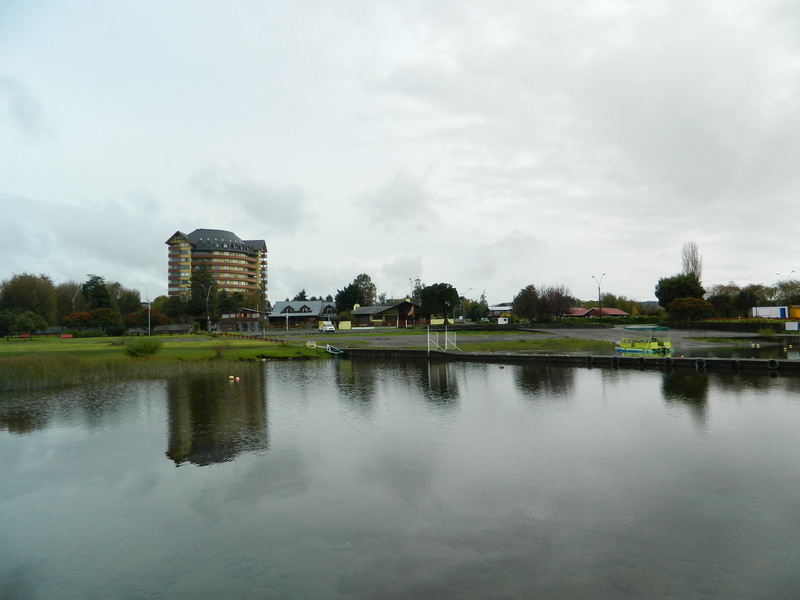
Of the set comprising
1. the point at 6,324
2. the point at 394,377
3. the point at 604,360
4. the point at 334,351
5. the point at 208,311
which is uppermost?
the point at 208,311

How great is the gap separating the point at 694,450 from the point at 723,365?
24.6 metres

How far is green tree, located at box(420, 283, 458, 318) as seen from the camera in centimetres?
10575

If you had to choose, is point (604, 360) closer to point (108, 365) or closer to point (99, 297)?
point (108, 365)

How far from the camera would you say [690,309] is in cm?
8375

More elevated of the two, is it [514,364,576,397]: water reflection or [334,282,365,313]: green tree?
[334,282,365,313]: green tree

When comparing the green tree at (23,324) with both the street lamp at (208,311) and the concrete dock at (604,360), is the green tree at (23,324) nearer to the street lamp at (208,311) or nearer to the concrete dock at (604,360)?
the street lamp at (208,311)

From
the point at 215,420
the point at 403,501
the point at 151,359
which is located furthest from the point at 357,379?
the point at 403,501

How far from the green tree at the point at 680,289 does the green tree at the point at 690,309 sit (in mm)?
5745

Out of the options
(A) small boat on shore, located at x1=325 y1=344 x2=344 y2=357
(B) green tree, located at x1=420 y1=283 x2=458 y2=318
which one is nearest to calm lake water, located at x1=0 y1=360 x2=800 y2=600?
(A) small boat on shore, located at x1=325 y1=344 x2=344 y2=357

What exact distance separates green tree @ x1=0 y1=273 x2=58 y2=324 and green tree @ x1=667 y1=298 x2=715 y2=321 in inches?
4462

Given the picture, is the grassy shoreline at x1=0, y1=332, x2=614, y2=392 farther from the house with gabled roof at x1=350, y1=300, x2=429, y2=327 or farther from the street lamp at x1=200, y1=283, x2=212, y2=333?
the house with gabled roof at x1=350, y1=300, x2=429, y2=327

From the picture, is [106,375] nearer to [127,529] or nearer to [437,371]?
[437,371]

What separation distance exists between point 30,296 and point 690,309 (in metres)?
119

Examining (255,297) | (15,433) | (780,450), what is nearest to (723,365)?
(780,450)
